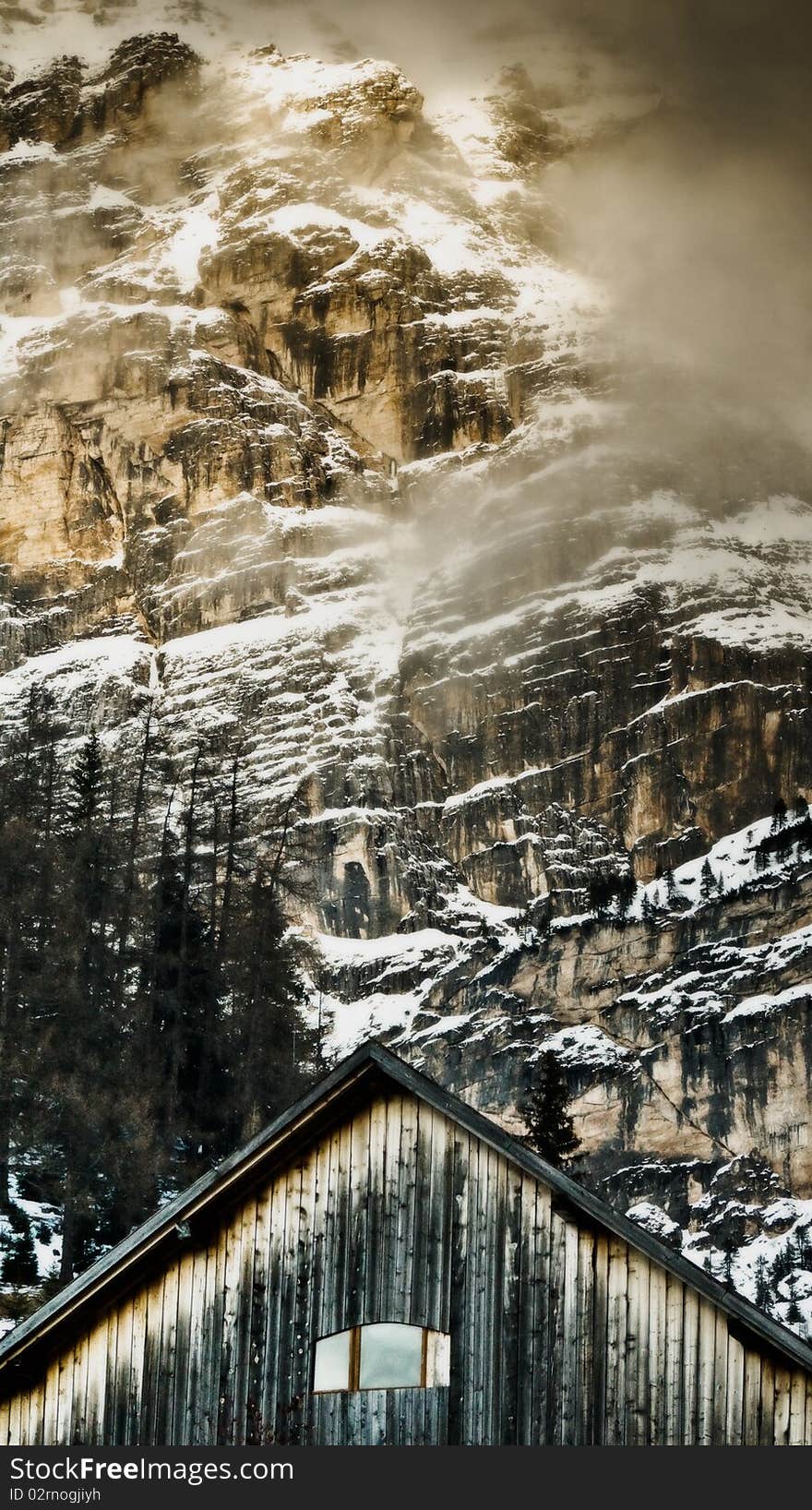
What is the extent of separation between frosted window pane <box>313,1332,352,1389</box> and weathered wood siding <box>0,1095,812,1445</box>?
0.29ft

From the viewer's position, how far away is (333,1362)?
1443cm

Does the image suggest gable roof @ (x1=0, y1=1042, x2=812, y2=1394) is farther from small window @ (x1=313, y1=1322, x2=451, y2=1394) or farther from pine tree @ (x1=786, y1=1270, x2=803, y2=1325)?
pine tree @ (x1=786, y1=1270, x2=803, y2=1325)

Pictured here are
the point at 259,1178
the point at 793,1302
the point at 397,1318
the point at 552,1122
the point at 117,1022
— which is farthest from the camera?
the point at 793,1302

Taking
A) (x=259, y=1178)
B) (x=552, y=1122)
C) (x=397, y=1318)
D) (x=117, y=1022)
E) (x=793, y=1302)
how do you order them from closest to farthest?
(x=397, y=1318)
(x=259, y=1178)
(x=117, y=1022)
(x=552, y=1122)
(x=793, y=1302)

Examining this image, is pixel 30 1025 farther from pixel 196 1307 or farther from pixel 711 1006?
pixel 711 1006

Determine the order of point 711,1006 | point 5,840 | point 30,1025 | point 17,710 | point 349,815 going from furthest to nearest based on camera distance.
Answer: point 349,815
point 17,710
point 711,1006
point 5,840
point 30,1025

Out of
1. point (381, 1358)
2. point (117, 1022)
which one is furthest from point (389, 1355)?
point (117, 1022)

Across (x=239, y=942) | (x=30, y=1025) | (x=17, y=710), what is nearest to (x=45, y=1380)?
(x=30, y=1025)

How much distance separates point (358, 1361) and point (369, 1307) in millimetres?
435

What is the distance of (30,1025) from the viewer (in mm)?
43844

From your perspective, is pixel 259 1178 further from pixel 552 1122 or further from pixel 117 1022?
pixel 552 1122

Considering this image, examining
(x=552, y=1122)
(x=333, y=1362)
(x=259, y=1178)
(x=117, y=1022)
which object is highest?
(x=117, y=1022)

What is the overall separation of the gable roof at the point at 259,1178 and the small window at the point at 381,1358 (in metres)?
1.41

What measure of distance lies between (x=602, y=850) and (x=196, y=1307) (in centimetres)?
18238
